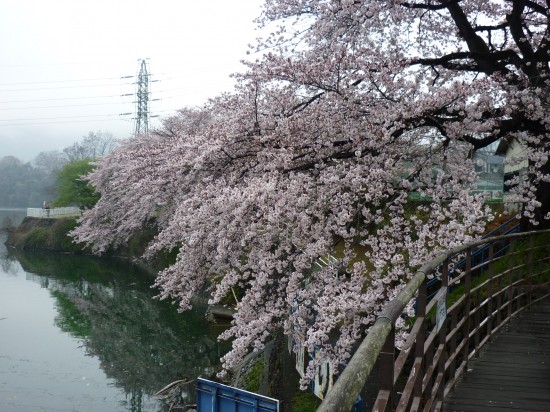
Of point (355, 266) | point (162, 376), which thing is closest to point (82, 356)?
point (162, 376)

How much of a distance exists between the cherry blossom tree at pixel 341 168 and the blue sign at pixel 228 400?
4.60 feet

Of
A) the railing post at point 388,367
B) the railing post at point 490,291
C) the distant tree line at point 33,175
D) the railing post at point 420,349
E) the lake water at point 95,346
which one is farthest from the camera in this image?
the distant tree line at point 33,175

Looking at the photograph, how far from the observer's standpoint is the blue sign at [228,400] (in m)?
8.82

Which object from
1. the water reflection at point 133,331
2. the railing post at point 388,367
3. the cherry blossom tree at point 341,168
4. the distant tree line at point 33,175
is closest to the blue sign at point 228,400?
the cherry blossom tree at point 341,168

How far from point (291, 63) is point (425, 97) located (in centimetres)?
185

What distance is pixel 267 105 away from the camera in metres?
9.02

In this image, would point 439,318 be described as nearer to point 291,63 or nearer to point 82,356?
point 291,63

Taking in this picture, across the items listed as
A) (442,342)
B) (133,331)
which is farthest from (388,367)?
(133,331)

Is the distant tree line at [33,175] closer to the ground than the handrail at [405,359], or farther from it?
farther from it

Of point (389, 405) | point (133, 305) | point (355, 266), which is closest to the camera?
point (389, 405)

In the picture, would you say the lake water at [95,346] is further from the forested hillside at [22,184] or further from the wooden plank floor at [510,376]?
the forested hillside at [22,184]

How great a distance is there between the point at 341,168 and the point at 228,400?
4797 millimetres

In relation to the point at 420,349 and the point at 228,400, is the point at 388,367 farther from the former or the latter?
the point at 228,400

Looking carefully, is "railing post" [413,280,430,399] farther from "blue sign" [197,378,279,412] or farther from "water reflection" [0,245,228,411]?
"water reflection" [0,245,228,411]
